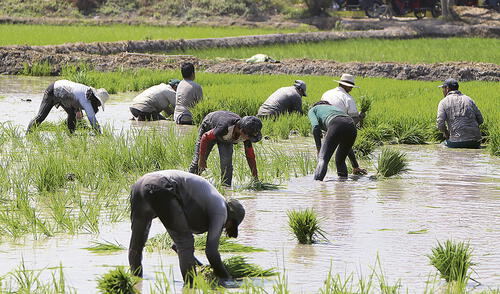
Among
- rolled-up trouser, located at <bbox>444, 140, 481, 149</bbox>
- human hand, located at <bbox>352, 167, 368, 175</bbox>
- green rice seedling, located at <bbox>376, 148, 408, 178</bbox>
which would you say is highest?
green rice seedling, located at <bbox>376, 148, 408, 178</bbox>

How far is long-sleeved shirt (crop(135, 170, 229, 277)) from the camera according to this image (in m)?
5.54

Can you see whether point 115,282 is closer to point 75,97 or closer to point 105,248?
point 105,248

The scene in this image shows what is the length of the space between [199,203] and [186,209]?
0.29 ft

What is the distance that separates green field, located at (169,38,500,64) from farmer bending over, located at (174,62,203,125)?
1054 centimetres

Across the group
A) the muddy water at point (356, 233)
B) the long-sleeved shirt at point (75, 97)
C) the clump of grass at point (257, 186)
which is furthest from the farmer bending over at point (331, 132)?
the long-sleeved shirt at point (75, 97)

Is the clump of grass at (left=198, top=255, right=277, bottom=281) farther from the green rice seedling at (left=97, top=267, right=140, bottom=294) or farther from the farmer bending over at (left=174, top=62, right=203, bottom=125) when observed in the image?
the farmer bending over at (left=174, top=62, right=203, bottom=125)

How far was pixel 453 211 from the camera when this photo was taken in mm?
8422

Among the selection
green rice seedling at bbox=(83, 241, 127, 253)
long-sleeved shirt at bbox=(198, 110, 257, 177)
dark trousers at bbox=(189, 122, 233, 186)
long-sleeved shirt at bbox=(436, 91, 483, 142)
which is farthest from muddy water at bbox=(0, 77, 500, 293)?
long-sleeved shirt at bbox=(436, 91, 483, 142)

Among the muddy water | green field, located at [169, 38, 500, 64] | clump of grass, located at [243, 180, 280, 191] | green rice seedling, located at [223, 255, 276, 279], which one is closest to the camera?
green rice seedling, located at [223, 255, 276, 279]

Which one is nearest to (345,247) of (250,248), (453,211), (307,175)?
(250,248)

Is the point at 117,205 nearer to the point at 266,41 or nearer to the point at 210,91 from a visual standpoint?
the point at 210,91

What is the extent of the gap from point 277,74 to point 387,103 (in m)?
6.83

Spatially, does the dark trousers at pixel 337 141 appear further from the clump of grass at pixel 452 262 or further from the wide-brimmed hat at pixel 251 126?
the clump of grass at pixel 452 262

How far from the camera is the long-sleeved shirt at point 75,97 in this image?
462 inches
